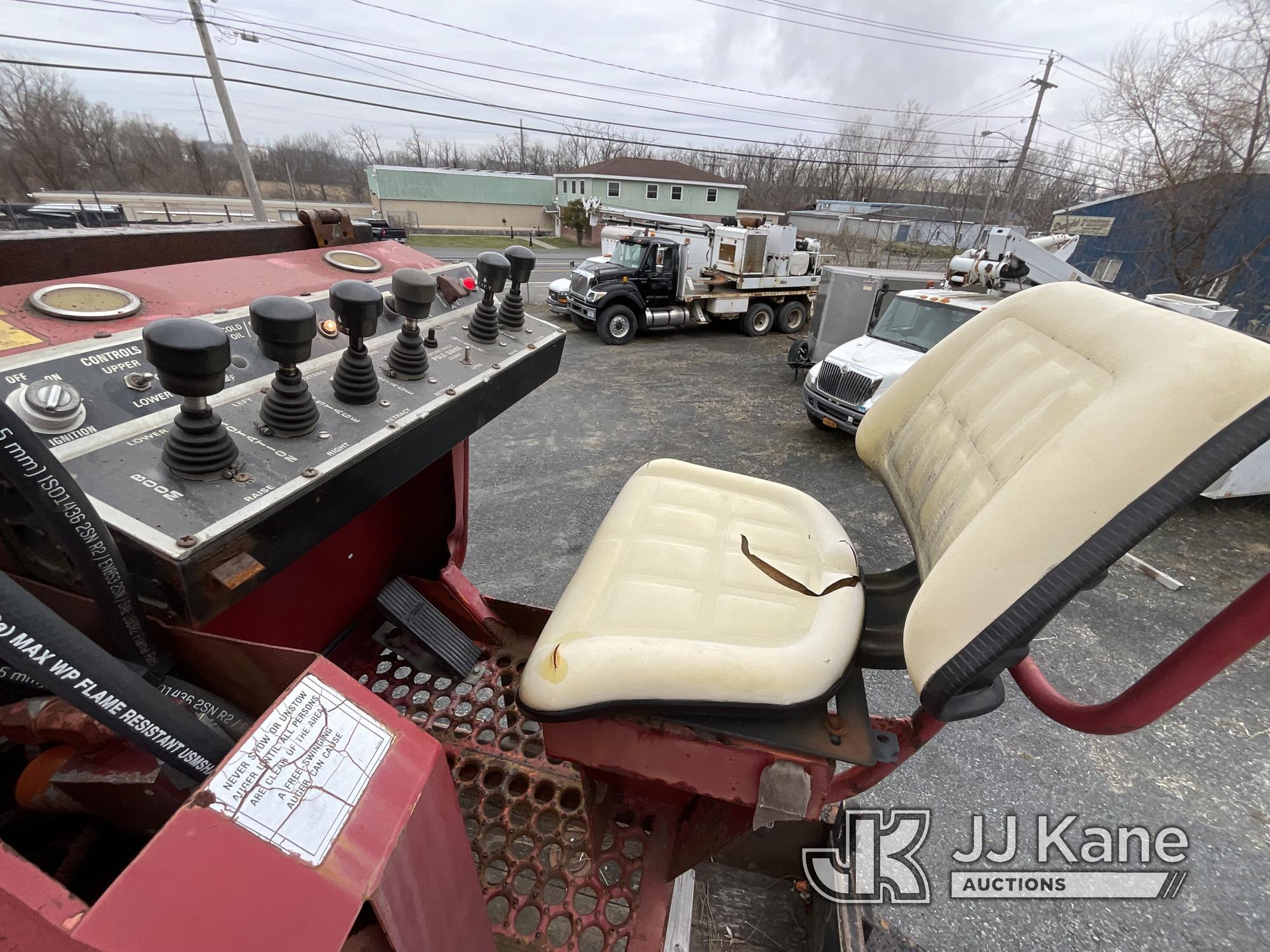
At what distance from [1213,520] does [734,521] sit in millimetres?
5373

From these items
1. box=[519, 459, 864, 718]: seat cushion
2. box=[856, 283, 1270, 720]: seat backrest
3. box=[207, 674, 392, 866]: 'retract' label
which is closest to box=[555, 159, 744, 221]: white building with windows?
box=[519, 459, 864, 718]: seat cushion

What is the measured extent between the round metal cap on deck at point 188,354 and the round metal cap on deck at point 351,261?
828mm

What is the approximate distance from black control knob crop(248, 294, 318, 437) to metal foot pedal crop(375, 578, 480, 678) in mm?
939

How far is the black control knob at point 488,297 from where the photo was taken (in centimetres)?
148

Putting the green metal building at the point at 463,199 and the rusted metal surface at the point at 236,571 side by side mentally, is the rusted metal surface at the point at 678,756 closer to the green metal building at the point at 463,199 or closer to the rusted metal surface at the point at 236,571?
the rusted metal surface at the point at 236,571

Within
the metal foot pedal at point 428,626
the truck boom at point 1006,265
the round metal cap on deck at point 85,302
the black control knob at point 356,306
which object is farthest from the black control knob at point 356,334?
the truck boom at point 1006,265

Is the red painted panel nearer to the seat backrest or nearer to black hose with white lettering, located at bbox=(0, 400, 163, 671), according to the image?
black hose with white lettering, located at bbox=(0, 400, 163, 671)

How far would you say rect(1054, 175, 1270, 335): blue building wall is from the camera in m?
8.70

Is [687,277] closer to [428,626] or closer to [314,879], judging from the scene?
[428,626]

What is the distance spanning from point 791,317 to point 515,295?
11.2 meters

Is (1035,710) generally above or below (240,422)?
below

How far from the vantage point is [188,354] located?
72cm

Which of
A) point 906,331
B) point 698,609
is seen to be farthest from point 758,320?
point 698,609

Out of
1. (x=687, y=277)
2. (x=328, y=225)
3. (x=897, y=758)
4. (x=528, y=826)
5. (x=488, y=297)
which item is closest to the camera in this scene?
(x=897, y=758)
